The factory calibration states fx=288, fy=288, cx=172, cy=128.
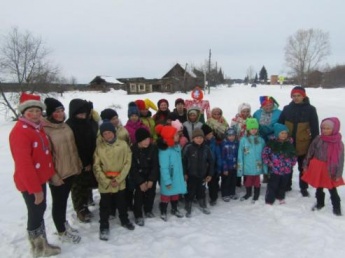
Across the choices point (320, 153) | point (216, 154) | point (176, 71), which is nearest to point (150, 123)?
point (216, 154)

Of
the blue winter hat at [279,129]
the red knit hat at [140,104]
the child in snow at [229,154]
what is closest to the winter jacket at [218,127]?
the child in snow at [229,154]

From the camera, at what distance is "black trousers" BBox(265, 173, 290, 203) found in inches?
196

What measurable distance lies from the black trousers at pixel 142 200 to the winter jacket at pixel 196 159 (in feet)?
2.16

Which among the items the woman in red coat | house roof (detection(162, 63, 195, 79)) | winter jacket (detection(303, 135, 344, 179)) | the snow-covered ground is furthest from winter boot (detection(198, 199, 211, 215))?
house roof (detection(162, 63, 195, 79))

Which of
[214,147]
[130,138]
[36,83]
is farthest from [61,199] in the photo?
[36,83]

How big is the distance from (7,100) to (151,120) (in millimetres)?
18668

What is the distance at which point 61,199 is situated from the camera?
3.84m

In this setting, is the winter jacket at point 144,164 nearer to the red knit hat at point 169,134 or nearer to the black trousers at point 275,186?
the red knit hat at point 169,134

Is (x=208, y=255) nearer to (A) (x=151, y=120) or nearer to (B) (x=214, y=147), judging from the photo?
(B) (x=214, y=147)

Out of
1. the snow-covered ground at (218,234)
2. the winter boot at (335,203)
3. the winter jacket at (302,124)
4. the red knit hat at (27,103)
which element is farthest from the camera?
the winter jacket at (302,124)

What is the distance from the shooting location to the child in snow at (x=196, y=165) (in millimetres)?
4793

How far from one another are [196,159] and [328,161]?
205 cm

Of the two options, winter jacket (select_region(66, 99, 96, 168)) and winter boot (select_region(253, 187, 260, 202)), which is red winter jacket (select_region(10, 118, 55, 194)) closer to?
winter jacket (select_region(66, 99, 96, 168))

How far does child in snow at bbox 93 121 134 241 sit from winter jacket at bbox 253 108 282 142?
267cm
